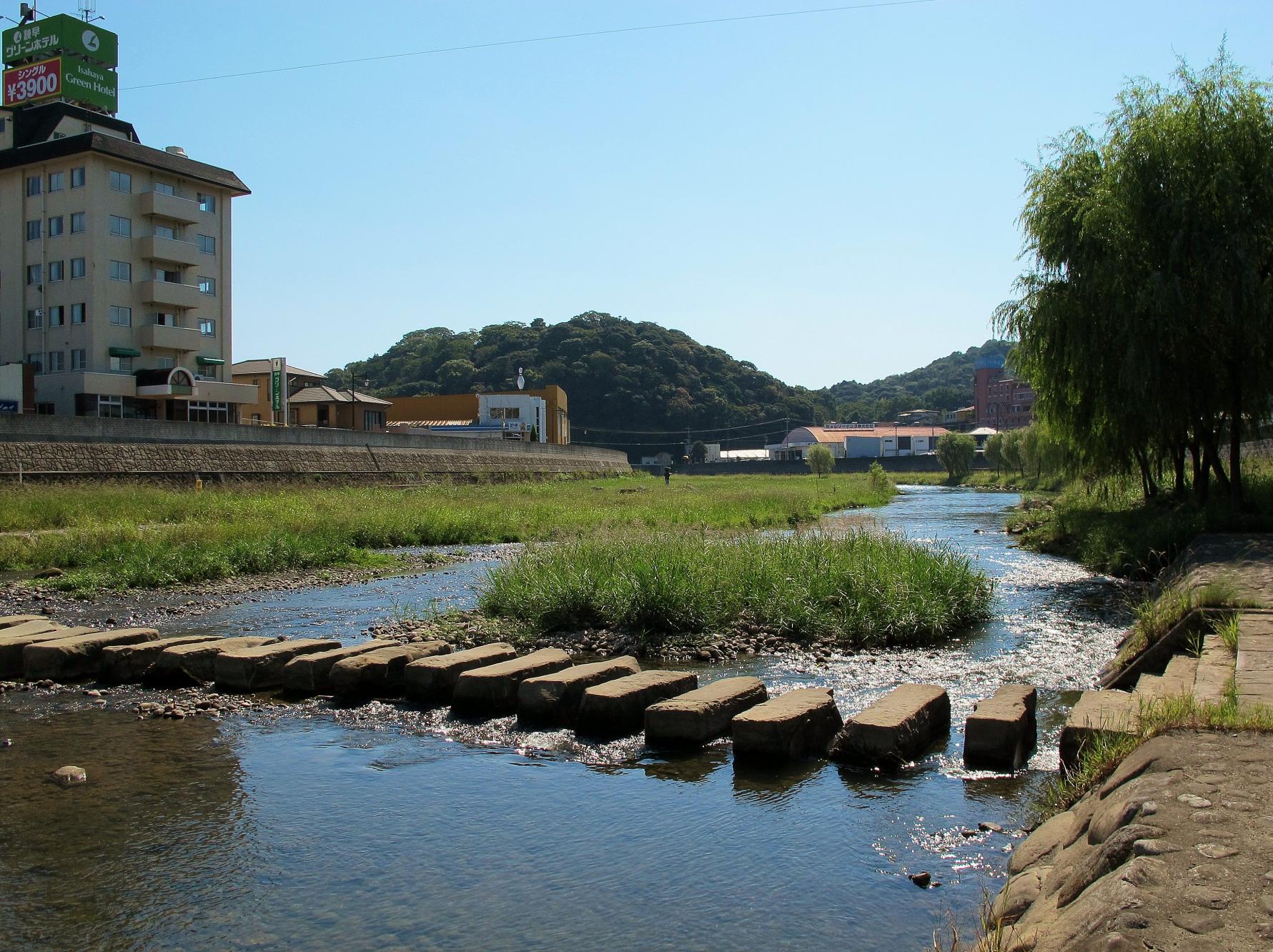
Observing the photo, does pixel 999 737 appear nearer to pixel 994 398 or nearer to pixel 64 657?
pixel 64 657

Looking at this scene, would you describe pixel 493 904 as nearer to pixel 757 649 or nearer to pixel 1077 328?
pixel 757 649

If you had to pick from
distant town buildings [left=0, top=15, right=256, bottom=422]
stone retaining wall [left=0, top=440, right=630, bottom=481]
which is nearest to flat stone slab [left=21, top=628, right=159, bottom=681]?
stone retaining wall [left=0, top=440, right=630, bottom=481]

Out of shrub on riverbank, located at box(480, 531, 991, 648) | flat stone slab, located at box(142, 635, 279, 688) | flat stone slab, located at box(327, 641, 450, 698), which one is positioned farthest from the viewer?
shrub on riverbank, located at box(480, 531, 991, 648)

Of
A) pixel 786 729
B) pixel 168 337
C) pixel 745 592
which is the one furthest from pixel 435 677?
pixel 168 337

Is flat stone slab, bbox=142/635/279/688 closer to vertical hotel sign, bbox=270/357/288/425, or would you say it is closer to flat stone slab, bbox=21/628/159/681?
flat stone slab, bbox=21/628/159/681

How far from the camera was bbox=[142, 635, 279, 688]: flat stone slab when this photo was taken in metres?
10.2

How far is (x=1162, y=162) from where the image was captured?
59.1ft

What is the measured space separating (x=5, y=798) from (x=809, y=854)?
5460mm

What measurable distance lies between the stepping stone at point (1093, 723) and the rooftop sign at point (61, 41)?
6897 cm

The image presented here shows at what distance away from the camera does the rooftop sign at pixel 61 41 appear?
5878 cm

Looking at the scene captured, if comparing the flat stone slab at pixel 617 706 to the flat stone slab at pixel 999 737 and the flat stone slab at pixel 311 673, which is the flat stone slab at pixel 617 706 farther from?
the flat stone slab at pixel 311 673

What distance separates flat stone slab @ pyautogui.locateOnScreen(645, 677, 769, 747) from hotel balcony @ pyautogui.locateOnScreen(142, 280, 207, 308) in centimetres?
5353

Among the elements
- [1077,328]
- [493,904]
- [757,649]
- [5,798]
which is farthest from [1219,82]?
[5,798]

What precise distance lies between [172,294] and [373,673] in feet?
170
